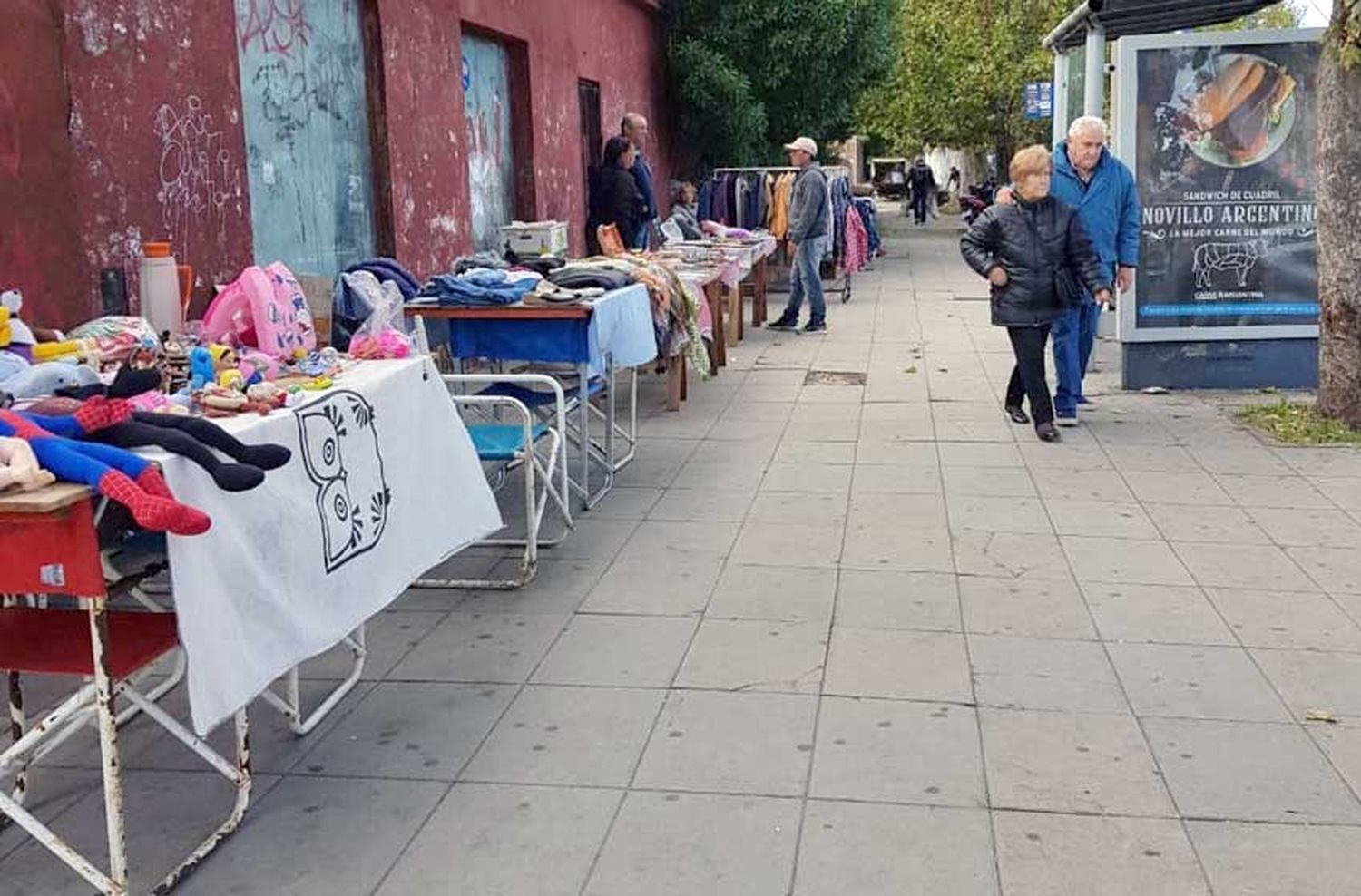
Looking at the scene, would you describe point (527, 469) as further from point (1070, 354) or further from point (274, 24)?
point (1070, 354)

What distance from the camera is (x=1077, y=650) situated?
4.68 meters

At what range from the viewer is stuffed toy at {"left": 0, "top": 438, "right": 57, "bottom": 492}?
283 cm

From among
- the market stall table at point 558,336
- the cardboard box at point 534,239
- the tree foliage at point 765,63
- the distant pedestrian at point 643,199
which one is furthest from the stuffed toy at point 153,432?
the tree foliage at point 765,63

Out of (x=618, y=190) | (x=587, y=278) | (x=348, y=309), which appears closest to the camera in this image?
(x=348, y=309)

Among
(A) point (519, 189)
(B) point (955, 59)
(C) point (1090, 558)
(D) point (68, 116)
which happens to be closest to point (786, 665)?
(C) point (1090, 558)

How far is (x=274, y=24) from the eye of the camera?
764cm

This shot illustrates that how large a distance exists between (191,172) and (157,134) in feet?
1.08

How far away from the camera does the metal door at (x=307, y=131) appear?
7.43m

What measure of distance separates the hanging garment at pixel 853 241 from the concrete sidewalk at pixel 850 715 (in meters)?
9.48

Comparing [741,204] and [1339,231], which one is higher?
[741,204]

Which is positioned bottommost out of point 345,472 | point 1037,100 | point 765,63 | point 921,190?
point 345,472

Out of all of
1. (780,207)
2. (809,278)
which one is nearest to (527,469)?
(809,278)

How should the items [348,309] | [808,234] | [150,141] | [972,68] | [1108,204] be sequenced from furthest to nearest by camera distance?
[972,68]
[808,234]
[1108,204]
[150,141]
[348,309]

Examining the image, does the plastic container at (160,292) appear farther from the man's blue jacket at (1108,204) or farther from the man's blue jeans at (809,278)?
the man's blue jeans at (809,278)
